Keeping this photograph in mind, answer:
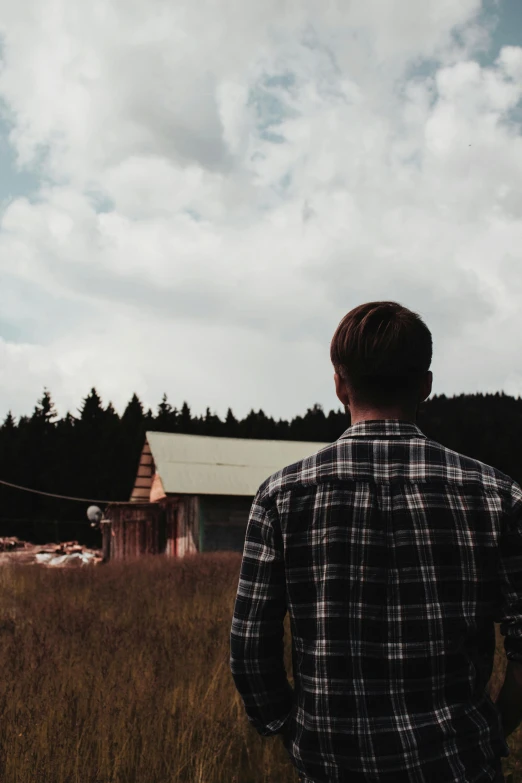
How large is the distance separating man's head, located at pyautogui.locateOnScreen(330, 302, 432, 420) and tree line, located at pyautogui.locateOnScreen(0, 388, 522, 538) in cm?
3637

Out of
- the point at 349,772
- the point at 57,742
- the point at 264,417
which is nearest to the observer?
the point at 349,772

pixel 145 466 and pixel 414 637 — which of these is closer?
pixel 414 637

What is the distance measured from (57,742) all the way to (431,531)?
2.87 m

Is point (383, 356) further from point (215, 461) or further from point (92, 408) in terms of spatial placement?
point (92, 408)

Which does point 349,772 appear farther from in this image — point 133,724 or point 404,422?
point 133,724

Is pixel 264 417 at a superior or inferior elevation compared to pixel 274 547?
superior

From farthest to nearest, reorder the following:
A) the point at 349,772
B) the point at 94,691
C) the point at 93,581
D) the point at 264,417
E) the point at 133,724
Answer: the point at 264,417
the point at 93,581
the point at 94,691
the point at 133,724
the point at 349,772

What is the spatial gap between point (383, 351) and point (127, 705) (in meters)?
3.39

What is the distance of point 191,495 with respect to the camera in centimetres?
2189

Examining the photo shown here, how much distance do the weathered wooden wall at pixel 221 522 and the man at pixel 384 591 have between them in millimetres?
19981

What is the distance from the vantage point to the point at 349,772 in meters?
1.48

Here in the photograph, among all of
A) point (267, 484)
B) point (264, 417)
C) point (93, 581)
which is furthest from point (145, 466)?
point (264, 417)

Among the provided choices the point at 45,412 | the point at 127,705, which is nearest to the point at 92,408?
the point at 45,412

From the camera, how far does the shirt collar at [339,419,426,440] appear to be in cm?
164
